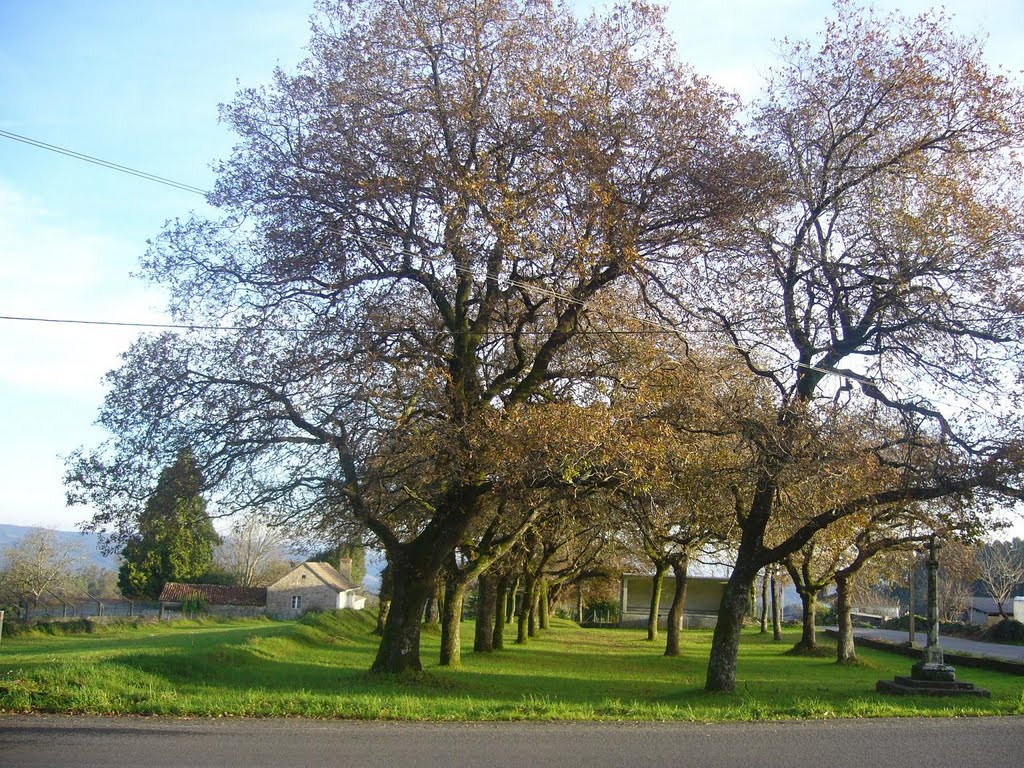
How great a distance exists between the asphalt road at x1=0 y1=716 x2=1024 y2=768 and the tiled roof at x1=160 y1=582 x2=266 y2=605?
5273 cm

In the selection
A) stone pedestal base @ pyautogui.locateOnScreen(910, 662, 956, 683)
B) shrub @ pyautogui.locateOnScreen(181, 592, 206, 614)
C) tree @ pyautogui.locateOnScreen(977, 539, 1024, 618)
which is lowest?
shrub @ pyautogui.locateOnScreen(181, 592, 206, 614)

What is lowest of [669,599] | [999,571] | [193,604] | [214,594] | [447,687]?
Answer: [193,604]

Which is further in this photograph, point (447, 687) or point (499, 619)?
point (499, 619)

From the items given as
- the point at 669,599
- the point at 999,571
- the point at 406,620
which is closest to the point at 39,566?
the point at 669,599

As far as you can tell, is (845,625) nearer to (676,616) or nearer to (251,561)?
(676,616)

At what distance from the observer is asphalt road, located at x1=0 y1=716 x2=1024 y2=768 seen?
909 cm

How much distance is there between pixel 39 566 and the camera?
64375mm

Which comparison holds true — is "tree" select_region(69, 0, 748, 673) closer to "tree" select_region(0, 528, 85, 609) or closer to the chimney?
"tree" select_region(0, 528, 85, 609)

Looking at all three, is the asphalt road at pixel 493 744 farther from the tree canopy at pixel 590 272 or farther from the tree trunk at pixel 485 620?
the tree trunk at pixel 485 620

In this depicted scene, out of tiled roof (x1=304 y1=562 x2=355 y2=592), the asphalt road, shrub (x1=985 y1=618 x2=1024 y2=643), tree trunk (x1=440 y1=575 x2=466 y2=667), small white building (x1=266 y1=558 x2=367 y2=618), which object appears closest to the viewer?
the asphalt road

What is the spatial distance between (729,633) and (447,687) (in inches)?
239

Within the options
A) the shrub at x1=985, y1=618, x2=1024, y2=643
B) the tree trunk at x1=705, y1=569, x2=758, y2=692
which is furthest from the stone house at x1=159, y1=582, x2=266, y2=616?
the shrub at x1=985, y1=618, x2=1024, y2=643

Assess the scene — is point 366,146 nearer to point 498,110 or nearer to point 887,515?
point 498,110

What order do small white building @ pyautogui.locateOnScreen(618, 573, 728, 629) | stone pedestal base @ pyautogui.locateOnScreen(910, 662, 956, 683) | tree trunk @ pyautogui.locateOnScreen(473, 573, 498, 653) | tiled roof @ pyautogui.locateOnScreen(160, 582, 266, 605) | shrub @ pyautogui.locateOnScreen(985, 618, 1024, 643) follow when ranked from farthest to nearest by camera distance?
small white building @ pyautogui.locateOnScreen(618, 573, 728, 629)
tiled roof @ pyautogui.locateOnScreen(160, 582, 266, 605)
shrub @ pyautogui.locateOnScreen(985, 618, 1024, 643)
tree trunk @ pyautogui.locateOnScreen(473, 573, 498, 653)
stone pedestal base @ pyautogui.locateOnScreen(910, 662, 956, 683)
